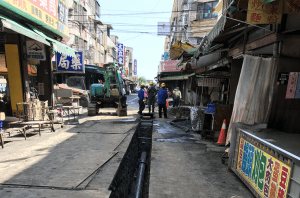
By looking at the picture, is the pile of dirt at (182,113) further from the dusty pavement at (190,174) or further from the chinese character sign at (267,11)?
the chinese character sign at (267,11)

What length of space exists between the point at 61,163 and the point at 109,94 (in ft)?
25.1

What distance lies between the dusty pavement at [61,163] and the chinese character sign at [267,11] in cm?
449

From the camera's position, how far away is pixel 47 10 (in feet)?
27.7

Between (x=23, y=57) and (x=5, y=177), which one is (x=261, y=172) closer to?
(x=5, y=177)

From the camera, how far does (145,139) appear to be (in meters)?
8.19

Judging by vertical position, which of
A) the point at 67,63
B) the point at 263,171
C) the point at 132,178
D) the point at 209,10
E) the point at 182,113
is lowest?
the point at 132,178

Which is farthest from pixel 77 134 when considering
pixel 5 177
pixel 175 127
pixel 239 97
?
pixel 239 97

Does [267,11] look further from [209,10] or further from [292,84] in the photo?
[209,10]

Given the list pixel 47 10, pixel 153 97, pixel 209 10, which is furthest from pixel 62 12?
pixel 209 10

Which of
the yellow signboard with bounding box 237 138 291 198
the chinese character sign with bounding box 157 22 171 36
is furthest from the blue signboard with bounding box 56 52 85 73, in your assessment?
the chinese character sign with bounding box 157 22 171 36

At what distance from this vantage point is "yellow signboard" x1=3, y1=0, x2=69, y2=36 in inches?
266

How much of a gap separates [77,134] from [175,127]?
4.38 m

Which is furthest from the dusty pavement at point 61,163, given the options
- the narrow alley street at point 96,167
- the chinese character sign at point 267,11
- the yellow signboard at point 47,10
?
the yellow signboard at point 47,10

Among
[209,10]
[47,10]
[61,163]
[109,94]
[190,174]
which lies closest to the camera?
[190,174]
